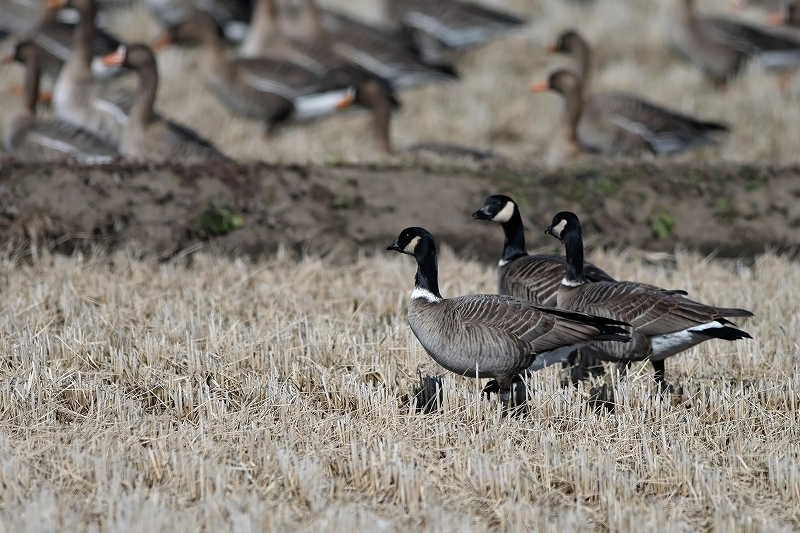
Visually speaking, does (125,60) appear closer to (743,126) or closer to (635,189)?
(635,189)

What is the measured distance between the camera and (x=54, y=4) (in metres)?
17.2

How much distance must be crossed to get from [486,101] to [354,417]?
38.8 ft

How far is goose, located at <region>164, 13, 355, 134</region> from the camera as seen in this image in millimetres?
15288

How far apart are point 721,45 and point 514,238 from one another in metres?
11.6

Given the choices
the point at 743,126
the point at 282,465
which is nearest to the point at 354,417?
the point at 282,465

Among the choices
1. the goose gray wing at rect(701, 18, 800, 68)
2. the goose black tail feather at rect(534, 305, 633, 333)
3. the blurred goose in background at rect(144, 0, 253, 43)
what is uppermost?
the goose gray wing at rect(701, 18, 800, 68)

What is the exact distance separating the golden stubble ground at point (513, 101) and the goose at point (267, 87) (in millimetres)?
352

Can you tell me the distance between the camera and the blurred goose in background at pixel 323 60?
47.7 feet

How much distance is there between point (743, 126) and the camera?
16.1 metres

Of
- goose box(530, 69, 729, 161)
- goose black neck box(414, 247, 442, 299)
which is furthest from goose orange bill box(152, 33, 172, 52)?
goose black neck box(414, 247, 442, 299)

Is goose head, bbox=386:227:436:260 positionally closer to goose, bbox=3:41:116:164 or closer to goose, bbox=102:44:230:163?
goose, bbox=102:44:230:163

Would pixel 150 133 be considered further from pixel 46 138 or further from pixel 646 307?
pixel 646 307

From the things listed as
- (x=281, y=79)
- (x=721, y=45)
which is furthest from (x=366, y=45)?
(x=721, y=45)

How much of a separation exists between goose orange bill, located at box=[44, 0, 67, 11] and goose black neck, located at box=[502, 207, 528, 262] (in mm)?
10491
